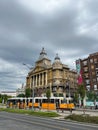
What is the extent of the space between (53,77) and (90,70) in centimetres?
2132

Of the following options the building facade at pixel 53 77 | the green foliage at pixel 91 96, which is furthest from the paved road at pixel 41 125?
the building facade at pixel 53 77

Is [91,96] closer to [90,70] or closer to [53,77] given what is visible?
[90,70]

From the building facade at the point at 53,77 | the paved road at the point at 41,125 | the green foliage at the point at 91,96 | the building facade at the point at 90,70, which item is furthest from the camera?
the building facade at the point at 53,77

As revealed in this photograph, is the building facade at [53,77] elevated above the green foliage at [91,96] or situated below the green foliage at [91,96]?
above

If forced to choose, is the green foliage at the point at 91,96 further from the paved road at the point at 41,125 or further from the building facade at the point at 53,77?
the paved road at the point at 41,125

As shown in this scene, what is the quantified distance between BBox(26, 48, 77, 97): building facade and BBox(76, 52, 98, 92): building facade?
10.5 metres

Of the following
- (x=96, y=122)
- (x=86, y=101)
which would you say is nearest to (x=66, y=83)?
(x=86, y=101)

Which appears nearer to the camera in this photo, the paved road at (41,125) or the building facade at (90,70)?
the paved road at (41,125)

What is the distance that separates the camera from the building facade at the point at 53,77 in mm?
96131

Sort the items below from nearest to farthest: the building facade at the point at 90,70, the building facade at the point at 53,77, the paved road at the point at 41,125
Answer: the paved road at the point at 41,125
the building facade at the point at 90,70
the building facade at the point at 53,77

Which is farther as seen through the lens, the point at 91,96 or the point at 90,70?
the point at 90,70

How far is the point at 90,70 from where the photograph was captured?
3396 inches

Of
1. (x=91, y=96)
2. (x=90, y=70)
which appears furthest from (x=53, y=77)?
(x=91, y=96)

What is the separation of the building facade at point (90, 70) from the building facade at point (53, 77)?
1053 cm
